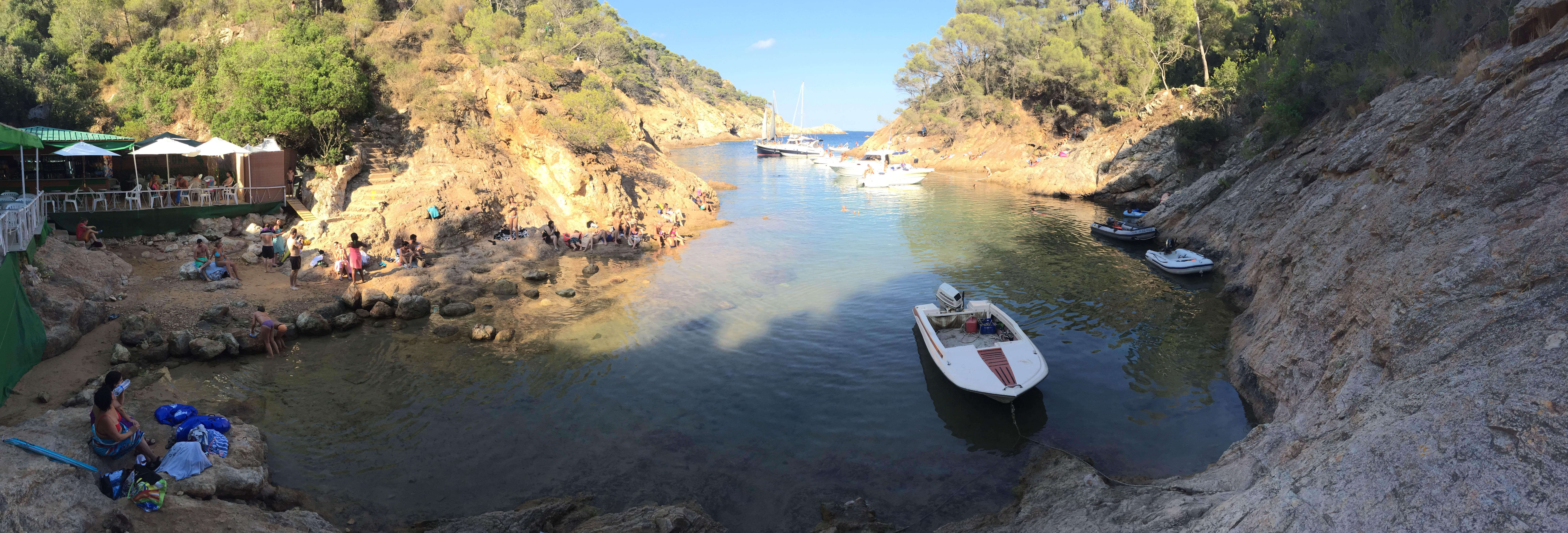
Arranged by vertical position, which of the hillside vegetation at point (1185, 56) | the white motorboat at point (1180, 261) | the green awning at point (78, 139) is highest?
the hillside vegetation at point (1185, 56)

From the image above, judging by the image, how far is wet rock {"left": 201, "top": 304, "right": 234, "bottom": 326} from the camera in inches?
611

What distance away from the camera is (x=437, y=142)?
2877 centimetres

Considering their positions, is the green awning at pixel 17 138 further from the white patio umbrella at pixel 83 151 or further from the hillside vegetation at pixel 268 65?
the hillside vegetation at pixel 268 65

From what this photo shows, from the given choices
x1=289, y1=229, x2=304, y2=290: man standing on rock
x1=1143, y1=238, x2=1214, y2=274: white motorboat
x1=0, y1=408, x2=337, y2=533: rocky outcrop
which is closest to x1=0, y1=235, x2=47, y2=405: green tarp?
x1=0, y1=408, x2=337, y2=533: rocky outcrop

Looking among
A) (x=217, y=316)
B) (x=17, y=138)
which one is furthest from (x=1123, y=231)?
(x=17, y=138)

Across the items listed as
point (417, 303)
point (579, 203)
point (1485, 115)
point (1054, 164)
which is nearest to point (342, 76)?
point (579, 203)

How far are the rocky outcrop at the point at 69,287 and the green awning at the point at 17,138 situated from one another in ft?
7.98

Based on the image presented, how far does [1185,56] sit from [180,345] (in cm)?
5476

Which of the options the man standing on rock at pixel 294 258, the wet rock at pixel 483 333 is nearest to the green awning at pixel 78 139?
the man standing on rock at pixel 294 258

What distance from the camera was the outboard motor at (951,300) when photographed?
16344mm

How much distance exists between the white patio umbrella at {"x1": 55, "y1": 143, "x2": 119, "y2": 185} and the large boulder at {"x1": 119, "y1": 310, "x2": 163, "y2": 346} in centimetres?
682

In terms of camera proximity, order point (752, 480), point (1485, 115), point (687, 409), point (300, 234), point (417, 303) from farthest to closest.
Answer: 1. point (300, 234)
2. point (417, 303)
3. point (687, 409)
4. point (1485, 115)
5. point (752, 480)

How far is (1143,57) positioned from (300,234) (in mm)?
51391

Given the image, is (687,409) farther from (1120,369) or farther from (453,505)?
(1120,369)
